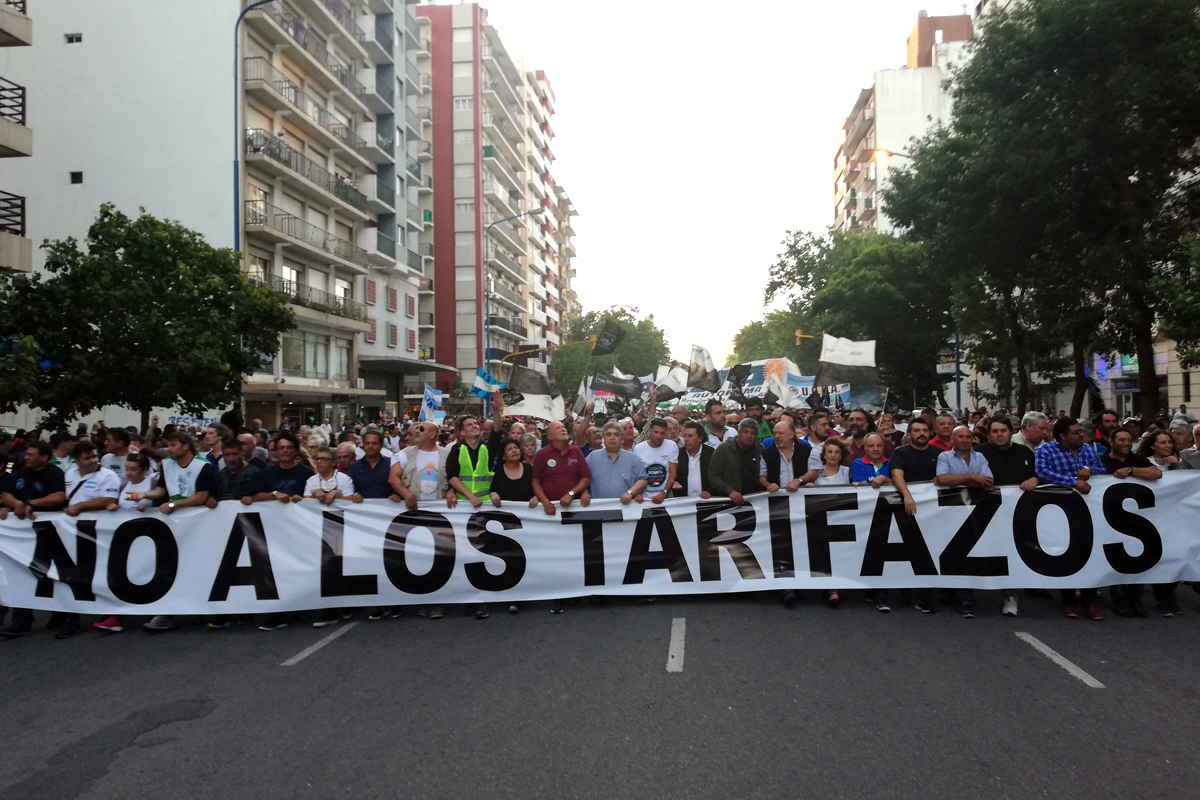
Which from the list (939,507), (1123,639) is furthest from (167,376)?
(1123,639)

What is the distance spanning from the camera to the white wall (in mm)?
35844

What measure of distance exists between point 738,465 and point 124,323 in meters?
16.0

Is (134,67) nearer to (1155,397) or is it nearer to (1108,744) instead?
(1155,397)

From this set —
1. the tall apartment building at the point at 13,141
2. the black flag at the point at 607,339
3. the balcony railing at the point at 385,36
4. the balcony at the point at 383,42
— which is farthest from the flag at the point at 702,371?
the balcony railing at the point at 385,36

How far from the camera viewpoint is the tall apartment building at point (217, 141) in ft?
117

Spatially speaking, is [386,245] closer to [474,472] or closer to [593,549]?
[474,472]

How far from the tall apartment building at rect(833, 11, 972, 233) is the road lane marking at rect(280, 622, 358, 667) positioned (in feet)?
214

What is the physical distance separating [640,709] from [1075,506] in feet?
16.0

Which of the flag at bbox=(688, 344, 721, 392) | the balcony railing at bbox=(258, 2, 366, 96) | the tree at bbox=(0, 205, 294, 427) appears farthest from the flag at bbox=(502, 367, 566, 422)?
the balcony railing at bbox=(258, 2, 366, 96)

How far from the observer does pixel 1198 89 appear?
63.4 ft

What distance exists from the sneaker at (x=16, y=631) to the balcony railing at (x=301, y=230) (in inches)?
1138

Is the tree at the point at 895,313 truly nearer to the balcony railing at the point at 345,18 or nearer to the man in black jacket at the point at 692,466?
the balcony railing at the point at 345,18

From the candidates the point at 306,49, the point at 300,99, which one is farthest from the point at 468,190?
the point at 300,99

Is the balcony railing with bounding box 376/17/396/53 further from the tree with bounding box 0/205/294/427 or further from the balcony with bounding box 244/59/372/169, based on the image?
the tree with bounding box 0/205/294/427
